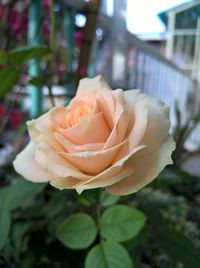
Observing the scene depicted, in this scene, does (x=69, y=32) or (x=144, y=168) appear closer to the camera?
(x=144, y=168)

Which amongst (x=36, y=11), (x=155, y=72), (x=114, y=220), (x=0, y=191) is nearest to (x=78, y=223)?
(x=114, y=220)

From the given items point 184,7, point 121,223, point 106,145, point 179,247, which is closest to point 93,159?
point 106,145

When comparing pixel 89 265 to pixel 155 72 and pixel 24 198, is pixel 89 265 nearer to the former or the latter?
pixel 24 198

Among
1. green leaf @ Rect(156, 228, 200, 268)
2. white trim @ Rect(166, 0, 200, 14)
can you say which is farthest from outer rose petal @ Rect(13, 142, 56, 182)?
white trim @ Rect(166, 0, 200, 14)

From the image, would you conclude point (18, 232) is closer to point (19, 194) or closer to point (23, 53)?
point (19, 194)

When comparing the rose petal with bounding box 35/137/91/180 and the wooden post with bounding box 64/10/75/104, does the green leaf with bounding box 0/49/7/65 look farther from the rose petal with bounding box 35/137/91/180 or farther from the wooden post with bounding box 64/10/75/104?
the wooden post with bounding box 64/10/75/104

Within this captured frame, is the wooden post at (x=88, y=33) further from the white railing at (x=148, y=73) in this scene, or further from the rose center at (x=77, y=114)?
the rose center at (x=77, y=114)
